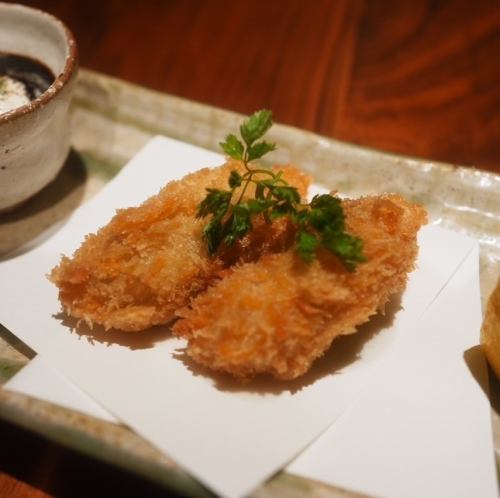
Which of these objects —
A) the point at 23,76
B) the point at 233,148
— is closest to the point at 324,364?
the point at 233,148

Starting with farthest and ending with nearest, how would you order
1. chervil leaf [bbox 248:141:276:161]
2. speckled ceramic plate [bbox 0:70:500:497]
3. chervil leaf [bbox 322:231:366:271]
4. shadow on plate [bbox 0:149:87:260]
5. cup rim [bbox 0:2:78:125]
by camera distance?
1. shadow on plate [bbox 0:149:87:260]
2. cup rim [bbox 0:2:78:125]
3. chervil leaf [bbox 248:141:276:161]
4. chervil leaf [bbox 322:231:366:271]
5. speckled ceramic plate [bbox 0:70:500:497]

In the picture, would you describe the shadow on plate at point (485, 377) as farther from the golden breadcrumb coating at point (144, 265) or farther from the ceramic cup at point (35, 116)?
the ceramic cup at point (35, 116)

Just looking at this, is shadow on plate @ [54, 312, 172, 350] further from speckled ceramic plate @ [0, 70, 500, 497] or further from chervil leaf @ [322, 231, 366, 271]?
chervil leaf @ [322, 231, 366, 271]

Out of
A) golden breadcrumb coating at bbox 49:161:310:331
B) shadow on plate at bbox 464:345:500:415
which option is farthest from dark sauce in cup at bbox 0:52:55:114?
shadow on plate at bbox 464:345:500:415

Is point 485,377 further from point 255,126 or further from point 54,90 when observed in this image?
point 54,90

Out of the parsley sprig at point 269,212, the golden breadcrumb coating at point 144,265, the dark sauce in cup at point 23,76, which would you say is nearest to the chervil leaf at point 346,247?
the parsley sprig at point 269,212

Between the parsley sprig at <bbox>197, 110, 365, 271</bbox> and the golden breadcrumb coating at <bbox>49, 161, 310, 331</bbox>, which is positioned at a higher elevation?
the parsley sprig at <bbox>197, 110, 365, 271</bbox>
